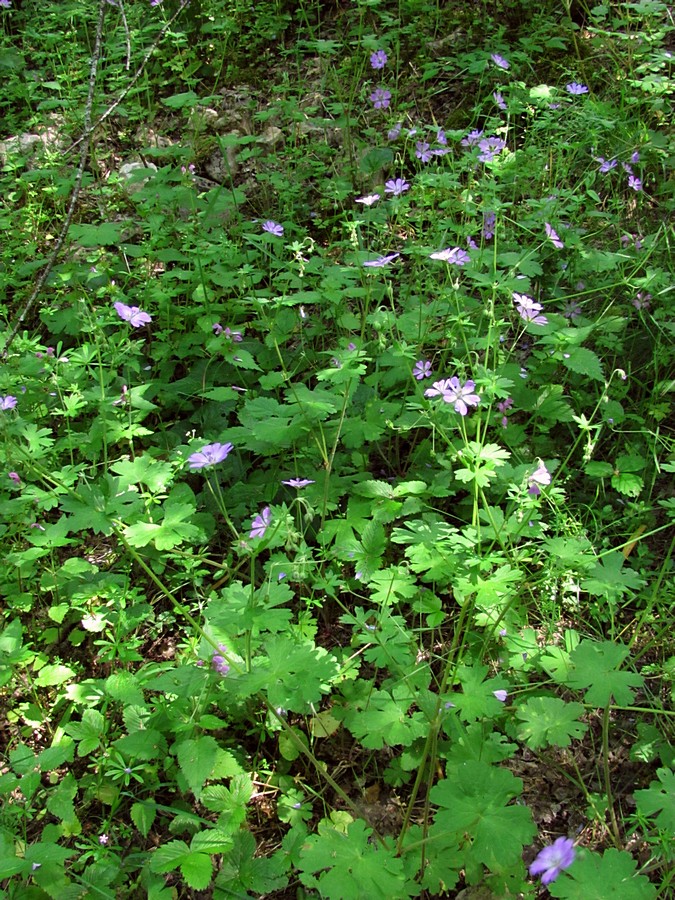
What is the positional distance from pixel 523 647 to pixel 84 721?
1.25 m

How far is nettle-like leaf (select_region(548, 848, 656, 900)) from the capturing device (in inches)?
49.9

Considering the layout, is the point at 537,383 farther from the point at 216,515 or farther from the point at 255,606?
the point at 255,606

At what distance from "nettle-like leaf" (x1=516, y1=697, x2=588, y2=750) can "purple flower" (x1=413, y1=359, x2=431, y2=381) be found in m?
1.20

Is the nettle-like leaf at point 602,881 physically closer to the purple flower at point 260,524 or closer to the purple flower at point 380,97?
the purple flower at point 260,524

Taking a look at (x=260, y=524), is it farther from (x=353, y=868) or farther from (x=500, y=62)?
(x=500, y=62)

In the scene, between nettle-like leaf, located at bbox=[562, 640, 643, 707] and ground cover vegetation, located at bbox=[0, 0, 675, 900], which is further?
ground cover vegetation, located at bbox=[0, 0, 675, 900]

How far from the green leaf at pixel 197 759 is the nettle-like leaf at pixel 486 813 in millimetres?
570

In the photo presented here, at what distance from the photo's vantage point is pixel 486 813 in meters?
1.38

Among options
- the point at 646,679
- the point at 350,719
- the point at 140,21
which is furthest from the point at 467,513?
the point at 140,21

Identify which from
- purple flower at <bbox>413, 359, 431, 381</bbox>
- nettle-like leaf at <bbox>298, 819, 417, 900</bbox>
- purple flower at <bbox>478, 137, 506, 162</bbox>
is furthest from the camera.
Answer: purple flower at <bbox>478, 137, 506, 162</bbox>

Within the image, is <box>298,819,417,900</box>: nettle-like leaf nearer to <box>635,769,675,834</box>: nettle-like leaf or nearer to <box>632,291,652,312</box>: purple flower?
<box>635,769,675,834</box>: nettle-like leaf

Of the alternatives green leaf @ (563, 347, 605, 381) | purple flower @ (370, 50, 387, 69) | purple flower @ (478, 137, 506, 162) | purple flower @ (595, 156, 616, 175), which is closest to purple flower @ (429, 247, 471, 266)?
green leaf @ (563, 347, 605, 381)

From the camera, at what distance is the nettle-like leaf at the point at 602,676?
58.8 inches

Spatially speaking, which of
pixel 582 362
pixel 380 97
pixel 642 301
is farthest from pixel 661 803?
pixel 380 97
